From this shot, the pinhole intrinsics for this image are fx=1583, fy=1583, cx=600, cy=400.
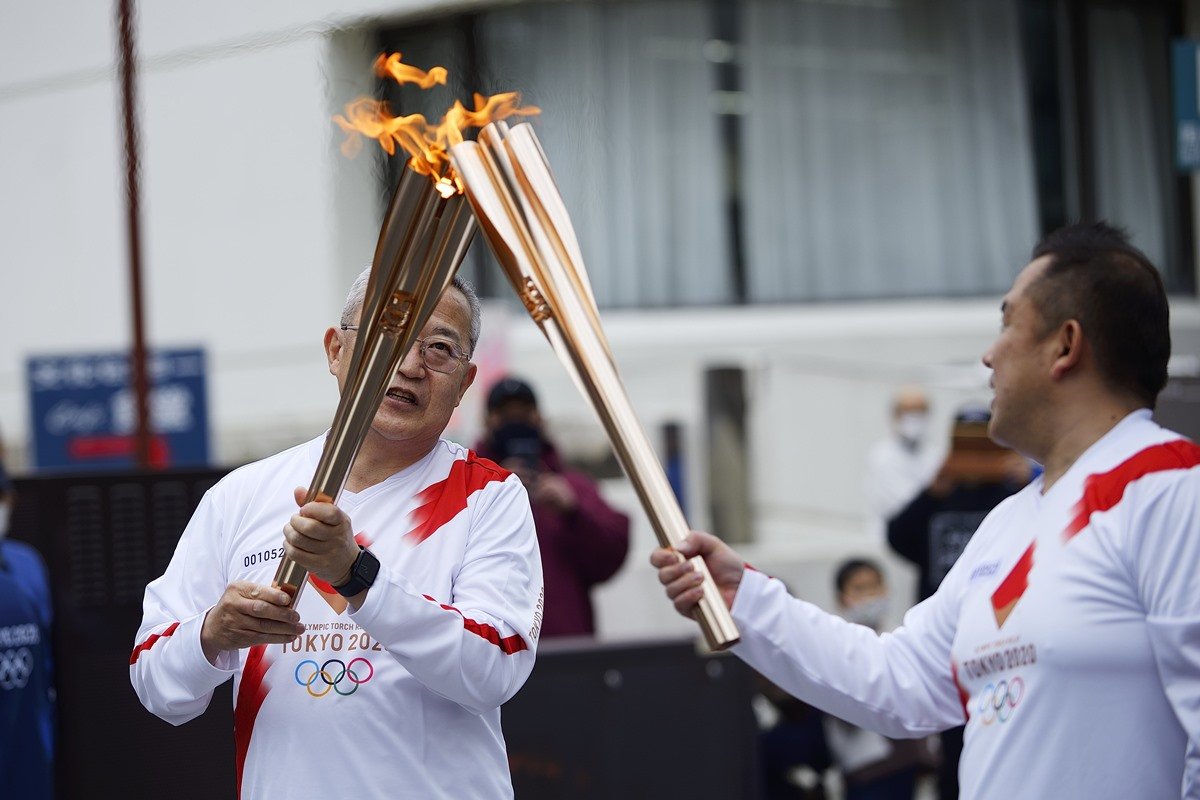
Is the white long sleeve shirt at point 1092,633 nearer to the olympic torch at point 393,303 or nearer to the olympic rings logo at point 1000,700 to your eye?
the olympic rings logo at point 1000,700

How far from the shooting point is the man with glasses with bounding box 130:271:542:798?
2.09m

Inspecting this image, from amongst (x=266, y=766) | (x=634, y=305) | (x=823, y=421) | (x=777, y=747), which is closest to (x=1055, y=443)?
(x=266, y=766)

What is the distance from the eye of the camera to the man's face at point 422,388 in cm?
229

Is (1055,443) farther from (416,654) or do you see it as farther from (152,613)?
(152,613)

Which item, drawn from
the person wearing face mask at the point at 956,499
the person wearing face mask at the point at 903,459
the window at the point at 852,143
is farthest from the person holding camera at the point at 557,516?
the window at the point at 852,143

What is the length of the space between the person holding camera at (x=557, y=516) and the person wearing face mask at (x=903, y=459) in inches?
194

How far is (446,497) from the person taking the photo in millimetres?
2334

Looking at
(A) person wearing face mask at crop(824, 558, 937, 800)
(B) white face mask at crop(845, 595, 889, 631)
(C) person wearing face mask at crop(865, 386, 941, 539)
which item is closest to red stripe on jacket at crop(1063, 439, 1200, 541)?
(A) person wearing face mask at crop(824, 558, 937, 800)

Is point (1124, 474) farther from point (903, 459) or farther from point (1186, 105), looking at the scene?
point (903, 459)

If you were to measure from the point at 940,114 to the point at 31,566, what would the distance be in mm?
9690

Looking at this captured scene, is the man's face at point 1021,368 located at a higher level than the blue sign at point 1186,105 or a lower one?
lower

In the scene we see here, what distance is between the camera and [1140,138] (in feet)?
41.3

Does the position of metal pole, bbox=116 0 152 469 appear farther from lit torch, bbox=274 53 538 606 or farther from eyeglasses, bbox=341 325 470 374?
lit torch, bbox=274 53 538 606

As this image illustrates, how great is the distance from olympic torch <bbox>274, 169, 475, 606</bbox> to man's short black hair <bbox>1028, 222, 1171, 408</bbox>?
864mm
